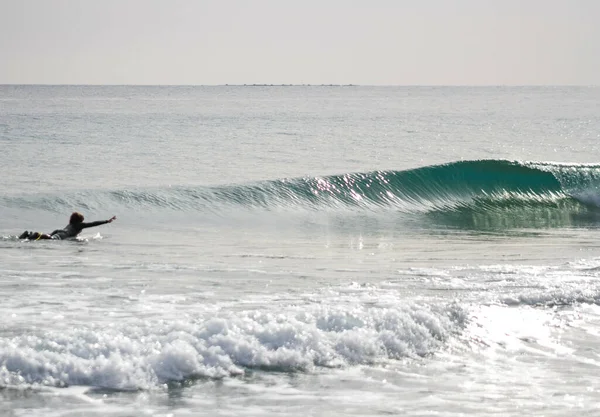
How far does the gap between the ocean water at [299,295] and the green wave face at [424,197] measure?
98 millimetres

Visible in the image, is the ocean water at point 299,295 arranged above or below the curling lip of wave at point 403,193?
below

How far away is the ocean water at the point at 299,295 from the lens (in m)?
8.17

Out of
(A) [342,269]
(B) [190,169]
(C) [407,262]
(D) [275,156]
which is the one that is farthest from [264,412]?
(D) [275,156]

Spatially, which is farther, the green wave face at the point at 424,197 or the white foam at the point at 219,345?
the green wave face at the point at 424,197

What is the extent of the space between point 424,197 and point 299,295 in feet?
58.9

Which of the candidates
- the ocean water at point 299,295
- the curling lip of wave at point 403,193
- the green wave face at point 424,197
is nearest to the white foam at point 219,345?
the ocean water at point 299,295

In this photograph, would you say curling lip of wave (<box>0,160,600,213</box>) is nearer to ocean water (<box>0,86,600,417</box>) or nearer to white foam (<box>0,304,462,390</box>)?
ocean water (<box>0,86,600,417</box>)

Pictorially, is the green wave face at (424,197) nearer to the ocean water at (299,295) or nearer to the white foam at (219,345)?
the ocean water at (299,295)

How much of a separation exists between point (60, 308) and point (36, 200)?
1412 centimetres

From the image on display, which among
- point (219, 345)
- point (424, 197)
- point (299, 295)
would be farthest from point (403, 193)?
point (219, 345)

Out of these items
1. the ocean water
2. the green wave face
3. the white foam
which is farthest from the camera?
the green wave face

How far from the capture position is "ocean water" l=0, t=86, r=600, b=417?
26.8 ft

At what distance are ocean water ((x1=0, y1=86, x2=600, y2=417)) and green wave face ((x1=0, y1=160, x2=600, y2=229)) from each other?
98 mm

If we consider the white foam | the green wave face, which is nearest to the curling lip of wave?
the green wave face
